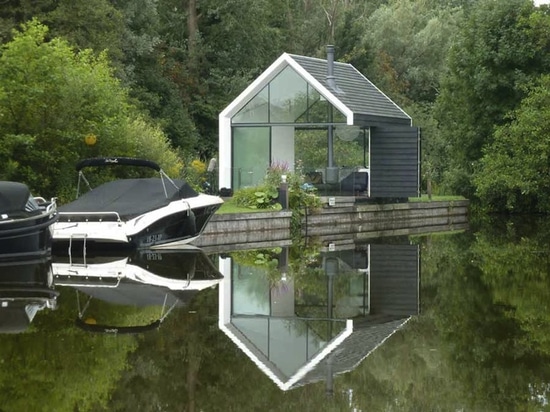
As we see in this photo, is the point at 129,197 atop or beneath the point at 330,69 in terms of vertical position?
beneath

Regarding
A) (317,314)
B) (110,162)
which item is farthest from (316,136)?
(317,314)

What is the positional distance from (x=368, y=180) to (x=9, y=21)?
12.0 metres

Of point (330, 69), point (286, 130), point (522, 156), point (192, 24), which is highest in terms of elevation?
point (192, 24)

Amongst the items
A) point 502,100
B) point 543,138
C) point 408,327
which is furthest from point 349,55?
point 408,327

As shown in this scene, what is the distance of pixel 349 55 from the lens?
57.7m

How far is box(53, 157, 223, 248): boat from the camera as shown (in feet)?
70.1

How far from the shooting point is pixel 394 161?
116ft

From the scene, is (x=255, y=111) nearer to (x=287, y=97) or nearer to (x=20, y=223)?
(x=287, y=97)

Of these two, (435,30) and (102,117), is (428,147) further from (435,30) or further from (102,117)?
(102,117)

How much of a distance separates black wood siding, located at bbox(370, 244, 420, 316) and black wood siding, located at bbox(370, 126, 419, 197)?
9892 mm

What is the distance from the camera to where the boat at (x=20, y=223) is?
18.9m

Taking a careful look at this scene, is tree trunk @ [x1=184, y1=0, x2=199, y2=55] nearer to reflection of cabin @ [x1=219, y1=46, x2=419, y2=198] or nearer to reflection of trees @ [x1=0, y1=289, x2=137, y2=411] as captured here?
reflection of cabin @ [x1=219, y1=46, x2=419, y2=198]

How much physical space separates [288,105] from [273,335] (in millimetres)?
22764

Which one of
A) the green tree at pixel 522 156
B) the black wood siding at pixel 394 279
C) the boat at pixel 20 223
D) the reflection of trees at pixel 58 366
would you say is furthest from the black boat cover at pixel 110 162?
the green tree at pixel 522 156
